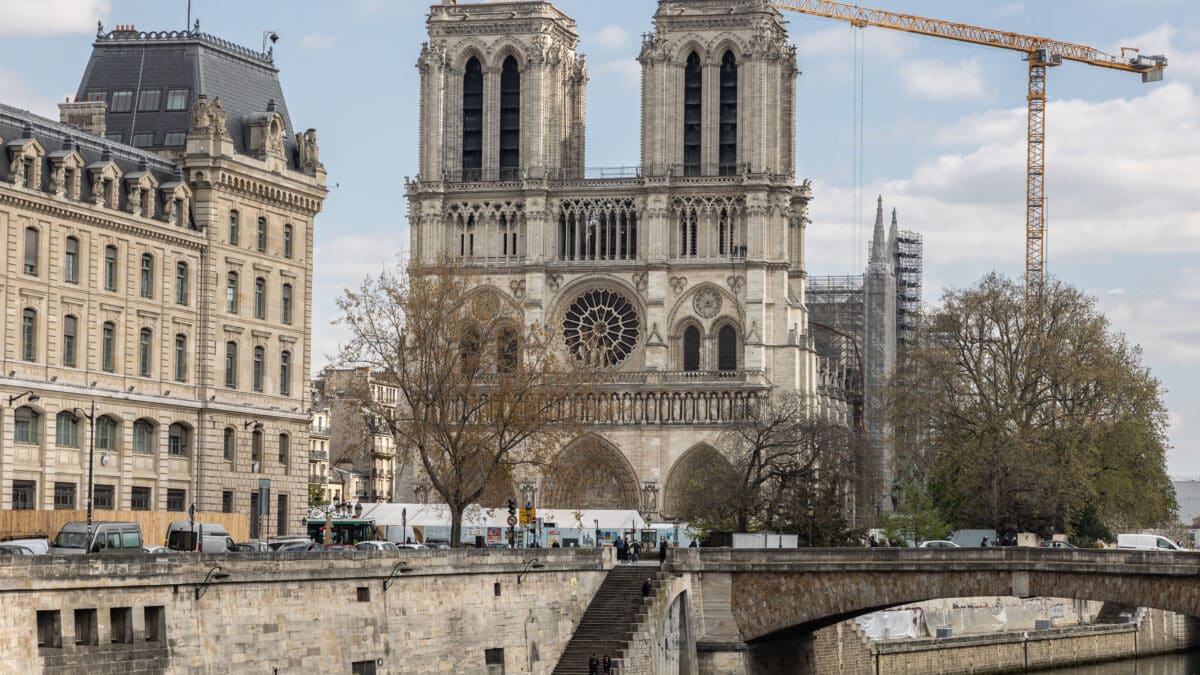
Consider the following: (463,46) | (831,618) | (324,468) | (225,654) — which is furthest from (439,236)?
Result: (225,654)

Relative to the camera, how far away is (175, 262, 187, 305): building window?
73.2 metres

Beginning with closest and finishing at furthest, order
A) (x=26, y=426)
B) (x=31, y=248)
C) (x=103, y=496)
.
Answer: (x=31, y=248), (x=26, y=426), (x=103, y=496)

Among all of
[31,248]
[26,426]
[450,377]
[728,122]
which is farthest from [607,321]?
[31,248]

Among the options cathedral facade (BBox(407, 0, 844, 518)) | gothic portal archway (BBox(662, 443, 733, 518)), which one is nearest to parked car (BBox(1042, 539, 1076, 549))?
gothic portal archway (BBox(662, 443, 733, 518))

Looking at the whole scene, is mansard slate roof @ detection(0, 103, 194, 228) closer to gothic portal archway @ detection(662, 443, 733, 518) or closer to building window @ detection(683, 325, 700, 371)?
gothic portal archway @ detection(662, 443, 733, 518)

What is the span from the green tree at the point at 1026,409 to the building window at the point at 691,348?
30806 millimetres

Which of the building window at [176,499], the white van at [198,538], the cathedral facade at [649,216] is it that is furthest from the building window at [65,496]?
the cathedral facade at [649,216]

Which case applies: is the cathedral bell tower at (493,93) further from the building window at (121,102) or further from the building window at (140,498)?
the building window at (140,498)

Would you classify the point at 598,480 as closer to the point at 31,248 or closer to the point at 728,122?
the point at 728,122

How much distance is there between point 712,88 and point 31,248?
66666 mm

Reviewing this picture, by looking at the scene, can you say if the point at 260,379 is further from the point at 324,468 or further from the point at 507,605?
the point at 324,468

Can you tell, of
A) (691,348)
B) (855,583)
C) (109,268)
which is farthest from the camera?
(691,348)

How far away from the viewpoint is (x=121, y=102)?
7888cm

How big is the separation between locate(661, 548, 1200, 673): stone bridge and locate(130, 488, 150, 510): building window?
1828 centimetres
